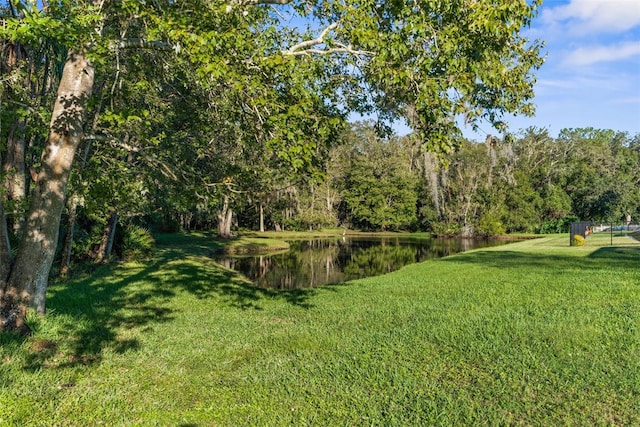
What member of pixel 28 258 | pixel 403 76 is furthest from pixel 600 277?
pixel 28 258

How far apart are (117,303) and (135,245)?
12.6 m

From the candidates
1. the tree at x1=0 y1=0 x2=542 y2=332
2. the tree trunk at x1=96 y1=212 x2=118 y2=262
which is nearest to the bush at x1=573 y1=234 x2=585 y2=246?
the tree at x1=0 y1=0 x2=542 y2=332

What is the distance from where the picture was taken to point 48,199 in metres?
6.79

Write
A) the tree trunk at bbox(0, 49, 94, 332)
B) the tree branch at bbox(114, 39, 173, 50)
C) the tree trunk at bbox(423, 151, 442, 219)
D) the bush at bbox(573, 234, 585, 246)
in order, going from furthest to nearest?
the bush at bbox(573, 234, 585, 246) < the tree trunk at bbox(423, 151, 442, 219) < the tree branch at bbox(114, 39, 173, 50) < the tree trunk at bbox(0, 49, 94, 332)

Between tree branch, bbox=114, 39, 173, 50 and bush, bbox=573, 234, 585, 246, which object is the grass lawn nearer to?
tree branch, bbox=114, 39, 173, 50

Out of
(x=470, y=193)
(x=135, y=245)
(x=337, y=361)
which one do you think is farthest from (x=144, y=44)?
(x=470, y=193)

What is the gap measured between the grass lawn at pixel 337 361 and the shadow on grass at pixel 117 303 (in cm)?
5

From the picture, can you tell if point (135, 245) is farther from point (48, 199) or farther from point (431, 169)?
point (431, 169)

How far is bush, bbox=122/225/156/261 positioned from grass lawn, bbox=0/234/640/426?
36.1 feet

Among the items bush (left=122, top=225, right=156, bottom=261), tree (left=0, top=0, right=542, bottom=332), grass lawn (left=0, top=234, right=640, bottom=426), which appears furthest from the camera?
bush (left=122, top=225, right=156, bottom=261)

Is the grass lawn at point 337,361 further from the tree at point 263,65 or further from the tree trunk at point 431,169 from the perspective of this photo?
the tree trunk at point 431,169

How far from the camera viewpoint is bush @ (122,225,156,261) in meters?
21.0

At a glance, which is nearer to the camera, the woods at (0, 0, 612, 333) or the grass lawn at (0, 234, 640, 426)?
the grass lawn at (0, 234, 640, 426)

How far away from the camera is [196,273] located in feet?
53.7
